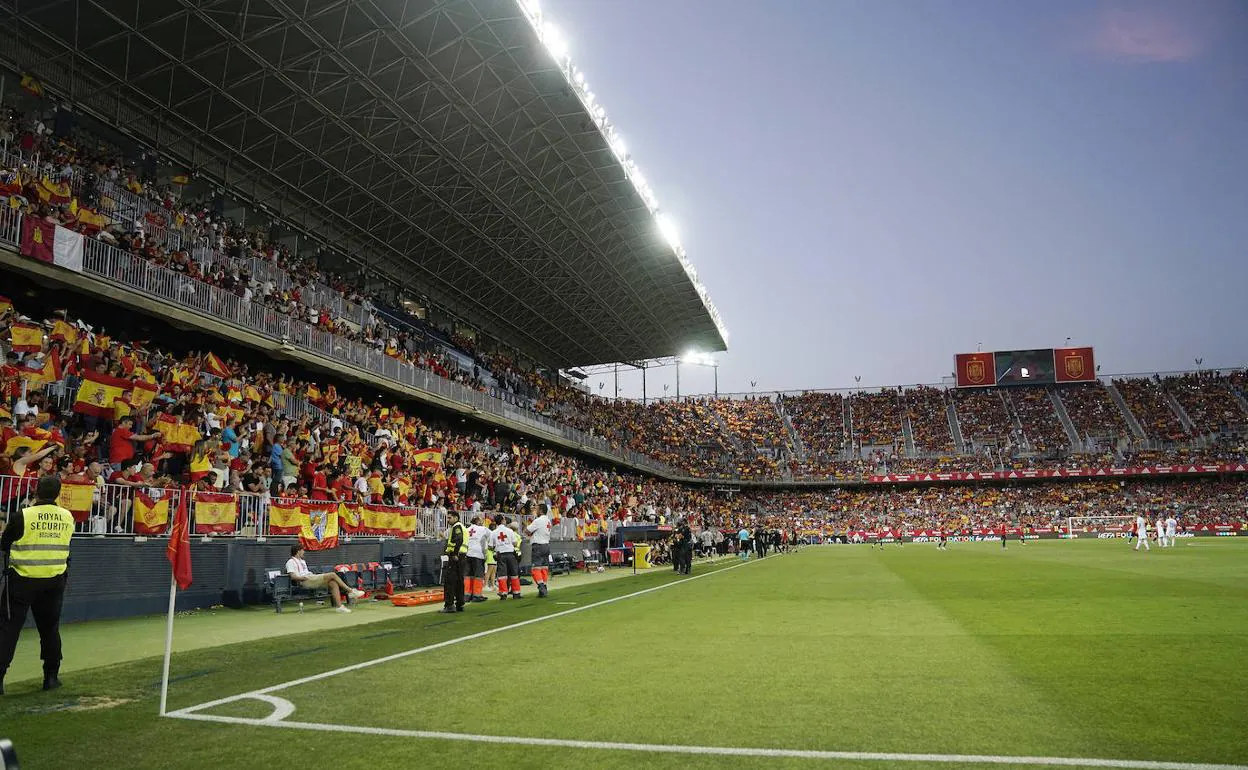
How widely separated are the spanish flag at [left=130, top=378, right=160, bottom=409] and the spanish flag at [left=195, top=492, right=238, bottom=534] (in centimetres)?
332

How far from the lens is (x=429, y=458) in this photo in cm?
2772

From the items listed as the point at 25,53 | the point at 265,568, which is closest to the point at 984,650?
the point at 265,568

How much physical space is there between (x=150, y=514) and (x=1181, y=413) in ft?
273

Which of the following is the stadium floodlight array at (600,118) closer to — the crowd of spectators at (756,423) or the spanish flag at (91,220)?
the spanish flag at (91,220)

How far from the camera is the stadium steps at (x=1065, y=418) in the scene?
74.2 m

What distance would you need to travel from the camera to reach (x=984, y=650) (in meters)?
8.89

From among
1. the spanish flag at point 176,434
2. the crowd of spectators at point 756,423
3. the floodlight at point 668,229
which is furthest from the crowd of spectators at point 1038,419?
the spanish flag at point 176,434

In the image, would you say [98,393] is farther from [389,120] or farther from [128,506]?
[389,120]

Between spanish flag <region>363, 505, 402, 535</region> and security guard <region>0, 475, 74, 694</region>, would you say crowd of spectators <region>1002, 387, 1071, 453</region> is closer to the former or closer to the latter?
spanish flag <region>363, 505, 402, 535</region>

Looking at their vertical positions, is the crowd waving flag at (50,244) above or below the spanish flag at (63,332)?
above

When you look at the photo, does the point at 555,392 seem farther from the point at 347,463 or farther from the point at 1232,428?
the point at 1232,428

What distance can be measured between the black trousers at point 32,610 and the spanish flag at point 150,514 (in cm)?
710

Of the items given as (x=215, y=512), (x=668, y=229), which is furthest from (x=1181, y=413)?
(x=215, y=512)

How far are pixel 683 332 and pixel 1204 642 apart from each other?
4899cm
